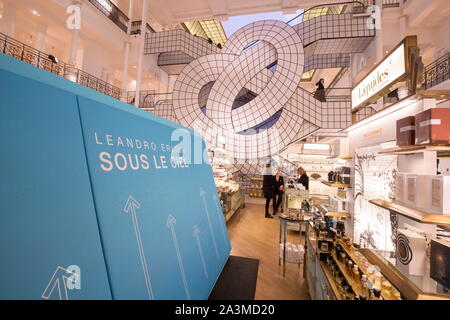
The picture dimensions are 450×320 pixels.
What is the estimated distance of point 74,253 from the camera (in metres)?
0.62

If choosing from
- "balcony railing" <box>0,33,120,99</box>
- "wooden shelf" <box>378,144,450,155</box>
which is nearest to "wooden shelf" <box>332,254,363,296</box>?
"wooden shelf" <box>378,144,450,155</box>

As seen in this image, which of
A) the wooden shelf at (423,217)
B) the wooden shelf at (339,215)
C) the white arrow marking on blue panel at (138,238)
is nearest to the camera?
the white arrow marking on blue panel at (138,238)

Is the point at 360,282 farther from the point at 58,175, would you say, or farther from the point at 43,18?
the point at 43,18

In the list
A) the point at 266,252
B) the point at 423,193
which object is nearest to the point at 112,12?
the point at 266,252

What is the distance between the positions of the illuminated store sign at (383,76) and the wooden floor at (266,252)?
2564mm

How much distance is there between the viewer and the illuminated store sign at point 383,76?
5.31ft

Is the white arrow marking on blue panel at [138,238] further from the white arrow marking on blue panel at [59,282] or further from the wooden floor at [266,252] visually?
the wooden floor at [266,252]

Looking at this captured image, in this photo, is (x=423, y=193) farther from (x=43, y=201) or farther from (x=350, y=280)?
(x=43, y=201)

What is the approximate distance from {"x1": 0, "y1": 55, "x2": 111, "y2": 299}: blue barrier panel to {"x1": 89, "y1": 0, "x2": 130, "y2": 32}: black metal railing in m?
8.83

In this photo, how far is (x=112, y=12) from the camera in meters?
7.79

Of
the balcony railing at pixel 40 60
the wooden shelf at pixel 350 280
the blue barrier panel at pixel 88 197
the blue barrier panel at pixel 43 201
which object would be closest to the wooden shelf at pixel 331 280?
the wooden shelf at pixel 350 280

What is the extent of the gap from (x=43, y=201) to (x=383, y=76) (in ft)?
8.24

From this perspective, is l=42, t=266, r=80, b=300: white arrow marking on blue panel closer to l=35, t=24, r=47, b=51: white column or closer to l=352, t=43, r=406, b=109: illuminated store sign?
l=352, t=43, r=406, b=109: illuminated store sign
